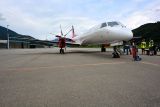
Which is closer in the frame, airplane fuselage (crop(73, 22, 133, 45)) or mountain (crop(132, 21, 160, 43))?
airplane fuselage (crop(73, 22, 133, 45))

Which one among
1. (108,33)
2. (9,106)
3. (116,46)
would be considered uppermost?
Answer: (108,33)

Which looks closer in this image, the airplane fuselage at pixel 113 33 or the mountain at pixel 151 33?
the airplane fuselage at pixel 113 33

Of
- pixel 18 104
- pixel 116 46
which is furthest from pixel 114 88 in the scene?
pixel 116 46

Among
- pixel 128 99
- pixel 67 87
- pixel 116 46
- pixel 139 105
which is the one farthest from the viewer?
pixel 116 46

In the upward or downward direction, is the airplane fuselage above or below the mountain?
below

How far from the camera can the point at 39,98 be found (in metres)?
3.70

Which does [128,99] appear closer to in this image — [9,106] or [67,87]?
[67,87]

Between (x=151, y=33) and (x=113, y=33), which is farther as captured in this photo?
(x=151, y=33)

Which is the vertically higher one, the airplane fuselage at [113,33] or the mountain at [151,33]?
the mountain at [151,33]

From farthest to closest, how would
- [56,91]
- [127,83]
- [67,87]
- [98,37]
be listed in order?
[98,37] → [127,83] → [67,87] → [56,91]

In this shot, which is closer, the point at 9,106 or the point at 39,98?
the point at 9,106

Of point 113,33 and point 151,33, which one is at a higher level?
point 151,33

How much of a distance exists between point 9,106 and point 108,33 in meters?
10.7

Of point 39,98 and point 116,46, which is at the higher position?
point 116,46
